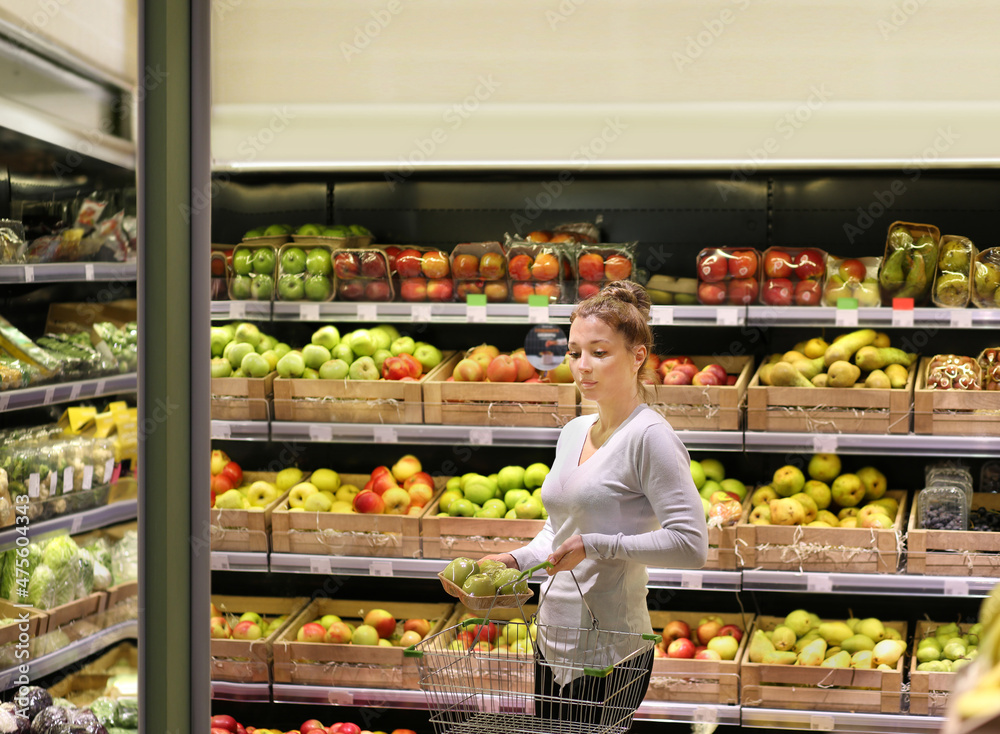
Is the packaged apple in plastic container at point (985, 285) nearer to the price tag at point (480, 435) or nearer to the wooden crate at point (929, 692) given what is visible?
the wooden crate at point (929, 692)

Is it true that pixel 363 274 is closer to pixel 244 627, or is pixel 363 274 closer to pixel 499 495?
pixel 499 495

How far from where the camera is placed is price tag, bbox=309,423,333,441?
334 centimetres

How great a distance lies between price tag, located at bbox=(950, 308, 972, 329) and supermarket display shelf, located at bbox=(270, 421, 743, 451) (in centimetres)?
75

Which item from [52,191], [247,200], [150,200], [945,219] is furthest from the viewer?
[247,200]

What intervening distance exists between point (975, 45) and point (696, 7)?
0.86 m

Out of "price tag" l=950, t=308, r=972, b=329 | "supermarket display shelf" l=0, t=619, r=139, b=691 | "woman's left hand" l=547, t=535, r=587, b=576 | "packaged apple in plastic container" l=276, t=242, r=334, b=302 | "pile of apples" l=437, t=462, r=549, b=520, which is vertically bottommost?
"supermarket display shelf" l=0, t=619, r=139, b=691

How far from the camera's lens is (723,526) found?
3.12 m

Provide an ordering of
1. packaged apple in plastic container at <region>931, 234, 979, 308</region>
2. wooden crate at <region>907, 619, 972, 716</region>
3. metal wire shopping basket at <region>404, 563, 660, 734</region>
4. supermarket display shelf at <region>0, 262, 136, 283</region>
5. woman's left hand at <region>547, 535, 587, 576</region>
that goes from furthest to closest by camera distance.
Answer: packaged apple in plastic container at <region>931, 234, 979, 308</region>, wooden crate at <region>907, 619, 972, 716</region>, supermarket display shelf at <region>0, 262, 136, 283</region>, woman's left hand at <region>547, 535, 587, 576</region>, metal wire shopping basket at <region>404, 563, 660, 734</region>

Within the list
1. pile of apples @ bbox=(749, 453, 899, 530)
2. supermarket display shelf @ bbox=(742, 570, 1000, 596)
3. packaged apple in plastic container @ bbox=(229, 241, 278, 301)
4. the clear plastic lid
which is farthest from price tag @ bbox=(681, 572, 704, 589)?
packaged apple in plastic container @ bbox=(229, 241, 278, 301)

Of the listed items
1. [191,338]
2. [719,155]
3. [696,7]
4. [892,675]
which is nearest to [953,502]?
[892,675]

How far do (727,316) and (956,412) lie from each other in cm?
78

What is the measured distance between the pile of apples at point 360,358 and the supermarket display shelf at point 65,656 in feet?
4.50

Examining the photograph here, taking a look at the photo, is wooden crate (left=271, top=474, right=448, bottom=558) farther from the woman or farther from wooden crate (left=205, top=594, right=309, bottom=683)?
the woman

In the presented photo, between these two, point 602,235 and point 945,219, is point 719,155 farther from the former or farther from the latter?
point 945,219
